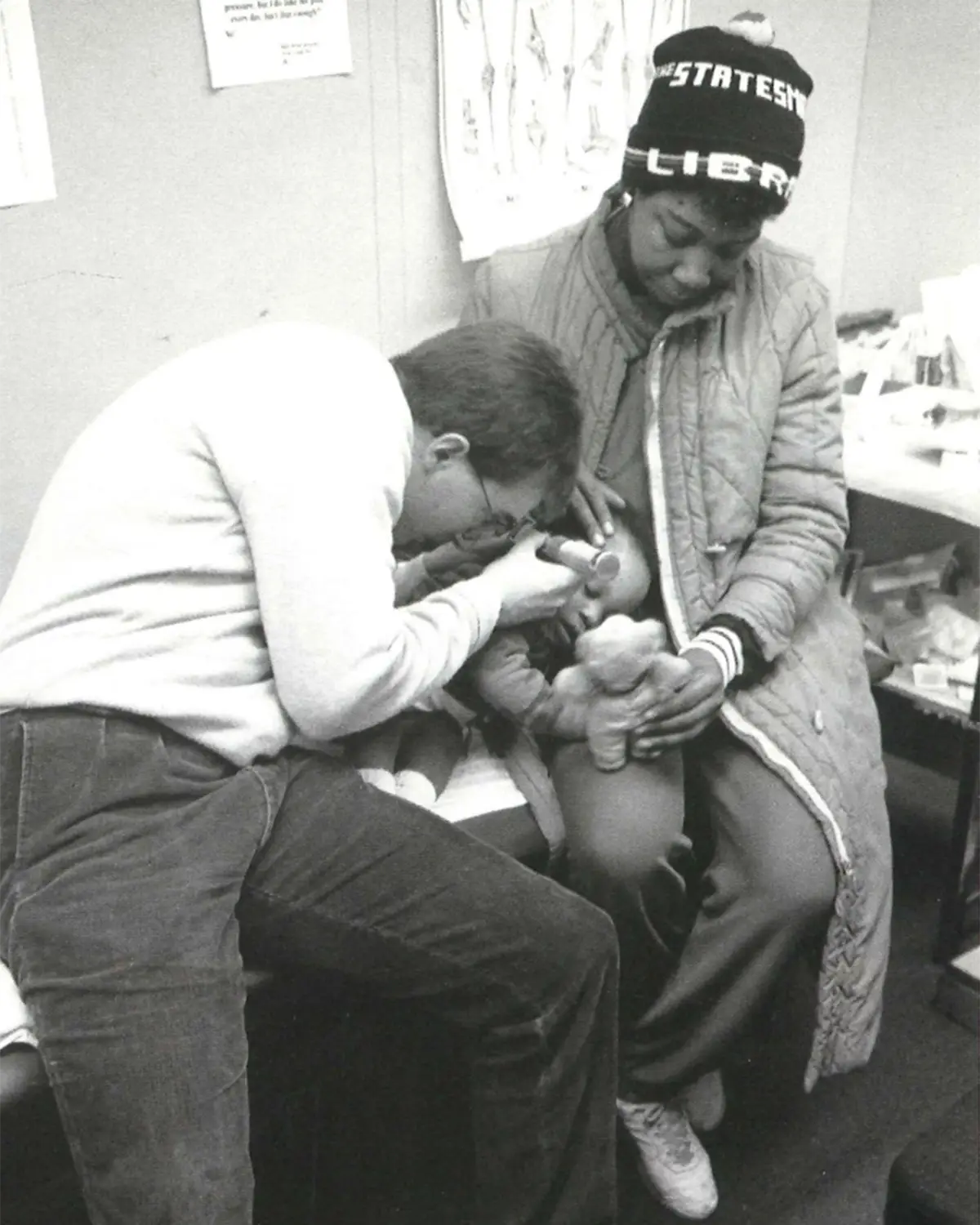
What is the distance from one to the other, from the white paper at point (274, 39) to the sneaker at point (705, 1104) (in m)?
1.37

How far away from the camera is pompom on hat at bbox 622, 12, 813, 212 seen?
4.36ft

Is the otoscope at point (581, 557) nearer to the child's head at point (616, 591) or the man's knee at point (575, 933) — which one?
the child's head at point (616, 591)

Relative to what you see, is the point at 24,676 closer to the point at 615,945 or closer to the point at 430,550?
the point at 430,550

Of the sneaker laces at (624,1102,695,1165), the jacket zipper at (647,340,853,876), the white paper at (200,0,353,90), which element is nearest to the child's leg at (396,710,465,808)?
the jacket zipper at (647,340,853,876)

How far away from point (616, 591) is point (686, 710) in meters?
0.18

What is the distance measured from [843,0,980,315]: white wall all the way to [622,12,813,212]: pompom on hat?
0.89 metres

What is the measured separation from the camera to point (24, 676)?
1.09m

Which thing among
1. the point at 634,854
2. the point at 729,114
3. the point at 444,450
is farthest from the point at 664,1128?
the point at 729,114

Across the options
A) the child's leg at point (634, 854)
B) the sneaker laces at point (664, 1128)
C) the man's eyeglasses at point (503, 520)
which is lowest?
the sneaker laces at point (664, 1128)

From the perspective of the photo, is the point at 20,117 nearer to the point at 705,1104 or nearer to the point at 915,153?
the point at 705,1104

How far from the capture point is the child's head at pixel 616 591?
146cm

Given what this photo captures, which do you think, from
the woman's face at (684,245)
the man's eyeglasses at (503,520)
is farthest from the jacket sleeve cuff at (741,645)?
the woman's face at (684,245)

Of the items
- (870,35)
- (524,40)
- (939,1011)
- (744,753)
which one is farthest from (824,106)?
(939,1011)

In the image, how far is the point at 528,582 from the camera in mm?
1327
